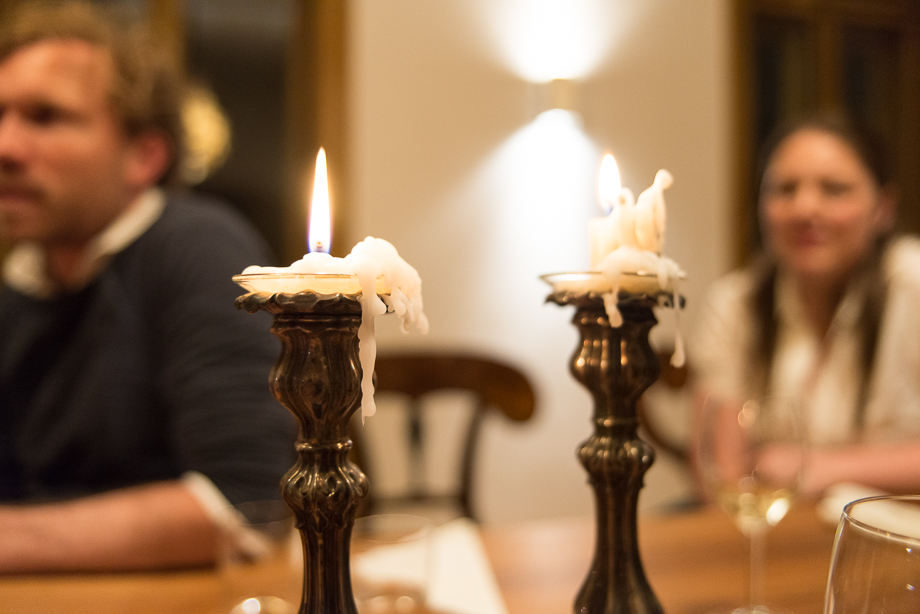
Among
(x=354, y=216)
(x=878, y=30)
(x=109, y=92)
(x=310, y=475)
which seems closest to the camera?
(x=310, y=475)

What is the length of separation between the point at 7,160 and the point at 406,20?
65.6 inches

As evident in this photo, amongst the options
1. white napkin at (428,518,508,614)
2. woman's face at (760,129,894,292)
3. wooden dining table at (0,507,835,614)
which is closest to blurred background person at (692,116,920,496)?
woman's face at (760,129,894,292)

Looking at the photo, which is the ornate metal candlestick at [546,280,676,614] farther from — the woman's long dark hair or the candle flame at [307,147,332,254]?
the woman's long dark hair

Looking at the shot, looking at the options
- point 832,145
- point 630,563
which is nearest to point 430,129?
point 832,145

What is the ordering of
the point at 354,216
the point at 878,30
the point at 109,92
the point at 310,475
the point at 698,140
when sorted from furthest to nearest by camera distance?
the point at 878,30 → the point at 698,140 → the point at 354,216 → the point at 109,92 → the point at 310,475

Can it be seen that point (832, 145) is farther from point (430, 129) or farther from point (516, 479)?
point (516, 479)

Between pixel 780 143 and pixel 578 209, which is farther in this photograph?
pixel 578 209

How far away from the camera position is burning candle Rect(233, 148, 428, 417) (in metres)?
0.27

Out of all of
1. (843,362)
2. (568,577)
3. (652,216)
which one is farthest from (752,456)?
(843,362)

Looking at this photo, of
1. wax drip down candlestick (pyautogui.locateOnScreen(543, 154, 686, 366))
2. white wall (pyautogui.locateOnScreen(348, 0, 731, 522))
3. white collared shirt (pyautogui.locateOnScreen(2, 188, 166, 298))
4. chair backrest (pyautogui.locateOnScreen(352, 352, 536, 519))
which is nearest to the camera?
wax drip down candlestick (pyautogui.locateOnScreen(543, 154, 686, 366))

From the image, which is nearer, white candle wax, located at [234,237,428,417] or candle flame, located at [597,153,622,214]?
white candle wax, located at [234,237,428,417]

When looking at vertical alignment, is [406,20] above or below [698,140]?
above

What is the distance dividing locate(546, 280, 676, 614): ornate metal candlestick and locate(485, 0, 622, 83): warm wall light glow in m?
2.36

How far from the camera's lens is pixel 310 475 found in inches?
11.5
